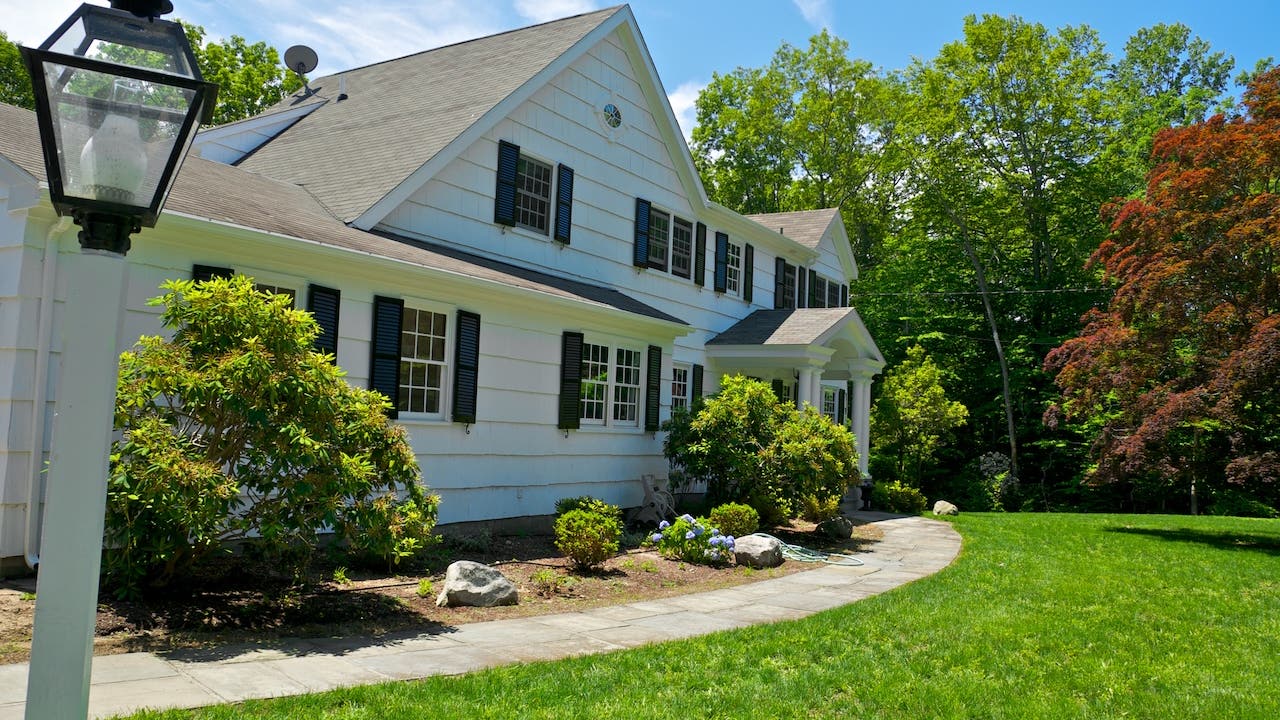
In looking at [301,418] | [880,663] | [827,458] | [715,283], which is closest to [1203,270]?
[827,458]

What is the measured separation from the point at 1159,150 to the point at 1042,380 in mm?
15747

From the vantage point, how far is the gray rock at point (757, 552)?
1173cm

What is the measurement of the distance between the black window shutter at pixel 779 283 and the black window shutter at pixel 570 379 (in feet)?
30.0

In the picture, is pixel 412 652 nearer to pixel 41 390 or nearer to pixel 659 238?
pixel 41 390

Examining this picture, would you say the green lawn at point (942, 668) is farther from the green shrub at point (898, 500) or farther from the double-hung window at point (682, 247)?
the green shrub at point (898, 500)

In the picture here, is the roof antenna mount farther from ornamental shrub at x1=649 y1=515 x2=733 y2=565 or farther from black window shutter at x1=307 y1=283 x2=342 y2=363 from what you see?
ornamental shrub at x1=649 y1=515 x2=733 y2=565

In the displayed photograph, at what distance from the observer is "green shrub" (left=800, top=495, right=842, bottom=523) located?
1434cm

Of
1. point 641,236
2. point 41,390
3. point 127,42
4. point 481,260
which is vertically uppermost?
point 641,236

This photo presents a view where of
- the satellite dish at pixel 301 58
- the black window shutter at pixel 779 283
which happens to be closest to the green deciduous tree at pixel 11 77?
the satellite dish at pixel 301 58

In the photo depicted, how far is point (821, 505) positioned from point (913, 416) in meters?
11.7

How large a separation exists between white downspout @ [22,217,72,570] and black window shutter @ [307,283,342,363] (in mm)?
2386

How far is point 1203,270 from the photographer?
14.8 m

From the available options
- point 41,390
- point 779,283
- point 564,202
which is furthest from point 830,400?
point 41,390

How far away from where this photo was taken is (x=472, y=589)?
808 cm
